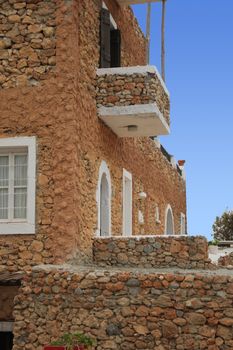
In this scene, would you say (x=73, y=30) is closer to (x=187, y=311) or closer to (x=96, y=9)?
(x=96, y=9)

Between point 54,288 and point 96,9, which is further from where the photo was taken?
point 96,9

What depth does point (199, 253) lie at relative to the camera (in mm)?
13953

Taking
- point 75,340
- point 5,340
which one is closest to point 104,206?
point 5,340

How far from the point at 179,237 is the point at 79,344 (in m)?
3.94

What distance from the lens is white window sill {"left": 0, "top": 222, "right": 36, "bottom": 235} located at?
13.1 m

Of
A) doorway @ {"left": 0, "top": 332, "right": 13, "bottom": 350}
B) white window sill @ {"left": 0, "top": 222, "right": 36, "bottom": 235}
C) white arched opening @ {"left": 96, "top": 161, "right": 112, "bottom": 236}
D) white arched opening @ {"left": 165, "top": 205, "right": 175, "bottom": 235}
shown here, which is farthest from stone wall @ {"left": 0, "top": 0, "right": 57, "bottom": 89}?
white arched opening @ {"left": 165, "top": 205, "right": 175, "bottom": 235}

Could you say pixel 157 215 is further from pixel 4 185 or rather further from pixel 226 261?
pixel 4 185

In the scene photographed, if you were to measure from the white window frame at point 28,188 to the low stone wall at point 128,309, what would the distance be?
137 centimetres

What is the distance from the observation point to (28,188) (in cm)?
1321

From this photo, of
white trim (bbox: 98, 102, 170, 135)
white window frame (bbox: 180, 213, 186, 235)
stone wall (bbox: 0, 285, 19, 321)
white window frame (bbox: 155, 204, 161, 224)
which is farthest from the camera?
white window frame (bbox: 180, 213, 186, 235)

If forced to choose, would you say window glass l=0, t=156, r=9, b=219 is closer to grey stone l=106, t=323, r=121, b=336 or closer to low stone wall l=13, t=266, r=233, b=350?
low stone wall l=13, t=266, r=233, b=350

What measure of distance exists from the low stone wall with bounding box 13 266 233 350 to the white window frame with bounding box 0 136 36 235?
1371 millimetres

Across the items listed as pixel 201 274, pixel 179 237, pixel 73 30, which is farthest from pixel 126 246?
pixel 73 30

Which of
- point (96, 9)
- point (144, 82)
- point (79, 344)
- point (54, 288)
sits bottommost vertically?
point (79, 344)
